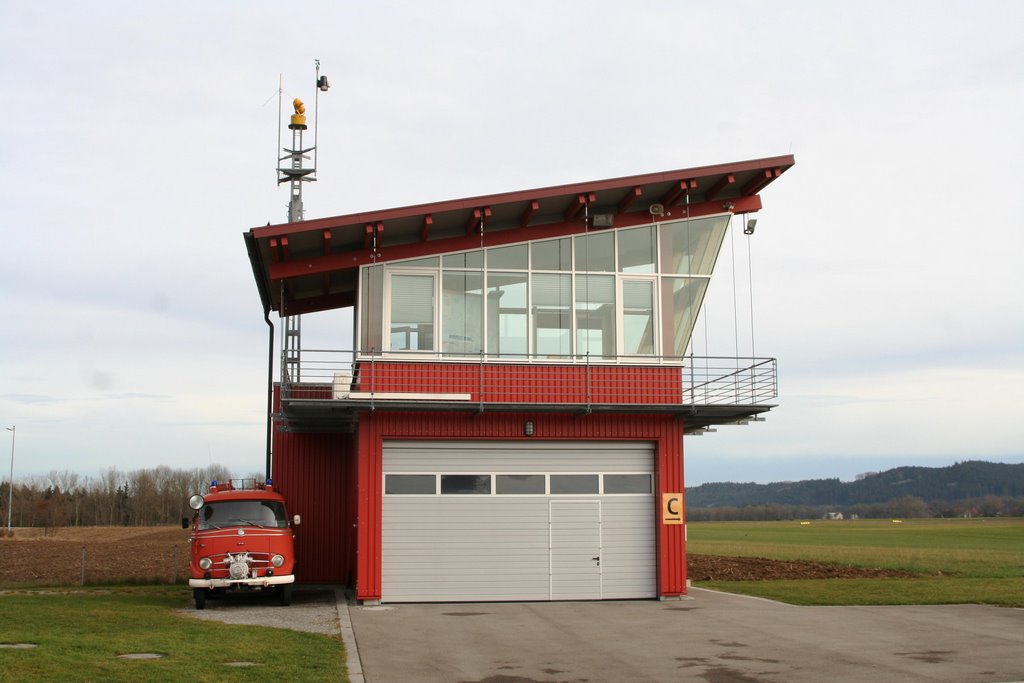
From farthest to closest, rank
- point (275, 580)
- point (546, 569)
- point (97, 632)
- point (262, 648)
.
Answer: point (546, 569)
point (275, 580)
point (97, 632)
point (262, 648)

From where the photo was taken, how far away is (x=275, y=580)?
19.0 meters

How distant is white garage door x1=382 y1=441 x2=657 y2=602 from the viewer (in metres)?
19.9

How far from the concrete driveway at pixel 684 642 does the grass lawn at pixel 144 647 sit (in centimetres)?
91

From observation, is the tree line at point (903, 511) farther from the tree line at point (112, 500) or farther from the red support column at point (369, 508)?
the red support column at point (369, 508)

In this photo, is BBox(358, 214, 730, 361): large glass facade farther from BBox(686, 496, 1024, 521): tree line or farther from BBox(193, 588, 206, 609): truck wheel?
BBox(686, 496, 1024, 521): tree line

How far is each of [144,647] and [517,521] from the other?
848cm

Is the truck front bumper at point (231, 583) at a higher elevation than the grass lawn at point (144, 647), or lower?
higher

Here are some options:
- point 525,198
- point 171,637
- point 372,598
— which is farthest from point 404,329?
point 171,637

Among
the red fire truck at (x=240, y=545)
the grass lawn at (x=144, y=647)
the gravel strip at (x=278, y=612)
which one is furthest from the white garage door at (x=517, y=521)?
the grass lawn at (x=144, y=647)

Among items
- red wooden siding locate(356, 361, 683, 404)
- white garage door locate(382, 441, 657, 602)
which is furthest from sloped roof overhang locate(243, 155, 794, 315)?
white garage door locate(382, 441, 657, 602)

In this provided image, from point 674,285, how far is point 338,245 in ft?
21.7

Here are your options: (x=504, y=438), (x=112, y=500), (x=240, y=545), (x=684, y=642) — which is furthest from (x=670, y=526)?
(x=112, y=500)

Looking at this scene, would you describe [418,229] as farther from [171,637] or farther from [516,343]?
[171,637]

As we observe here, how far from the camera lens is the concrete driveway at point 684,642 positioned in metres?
12.0
